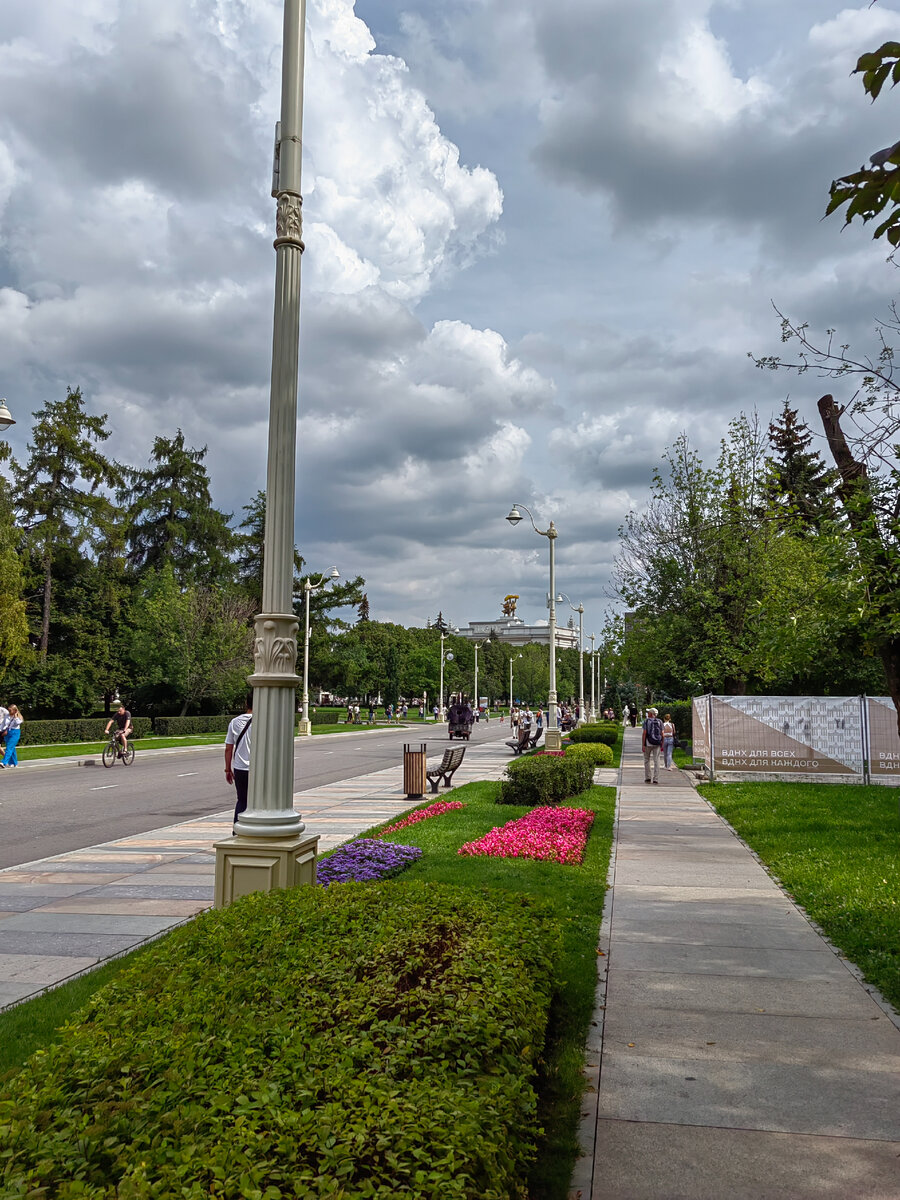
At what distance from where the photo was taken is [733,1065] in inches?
178

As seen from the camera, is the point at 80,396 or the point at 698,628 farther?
the point at 80,396

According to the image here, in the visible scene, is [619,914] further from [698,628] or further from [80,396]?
[80,396]

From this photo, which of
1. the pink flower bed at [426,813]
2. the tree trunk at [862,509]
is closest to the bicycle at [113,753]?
the pink flower bed at [426,813]

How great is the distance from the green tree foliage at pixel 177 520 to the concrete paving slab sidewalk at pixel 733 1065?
202 ft

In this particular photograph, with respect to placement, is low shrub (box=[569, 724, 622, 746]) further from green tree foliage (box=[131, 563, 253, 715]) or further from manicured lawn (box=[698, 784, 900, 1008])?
green tree foliage (box=[131, 563, 253, 715])

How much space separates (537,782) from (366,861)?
20.8 feet

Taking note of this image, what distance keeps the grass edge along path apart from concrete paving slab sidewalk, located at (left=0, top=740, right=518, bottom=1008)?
0.49m

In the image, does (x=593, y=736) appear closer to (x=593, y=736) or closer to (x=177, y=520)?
(x=593, y=736)

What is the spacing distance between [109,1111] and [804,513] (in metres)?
8.19

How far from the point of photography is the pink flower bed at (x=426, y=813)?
42.4 feet

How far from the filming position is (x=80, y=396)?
52219 millimetres

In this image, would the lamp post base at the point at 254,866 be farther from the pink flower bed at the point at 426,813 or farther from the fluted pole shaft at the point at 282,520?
the pink flower bed at the point at 426,813

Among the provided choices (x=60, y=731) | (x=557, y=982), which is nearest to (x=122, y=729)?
(x=60, y=731)

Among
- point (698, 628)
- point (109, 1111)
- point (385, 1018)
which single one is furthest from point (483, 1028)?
point (698, 628)
